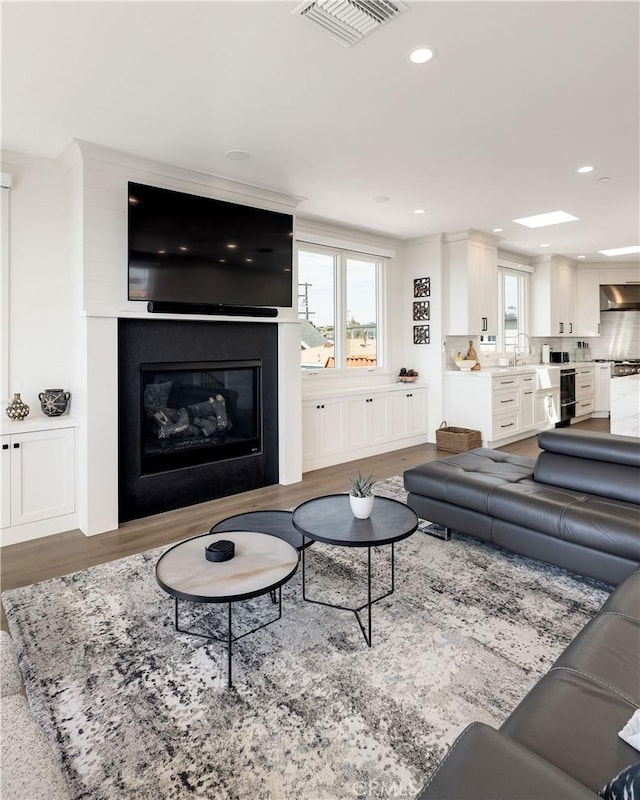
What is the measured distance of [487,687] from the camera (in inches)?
72.7

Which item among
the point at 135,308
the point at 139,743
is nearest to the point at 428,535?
the point at 139,743

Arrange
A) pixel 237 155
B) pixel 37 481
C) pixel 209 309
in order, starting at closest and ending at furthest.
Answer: pixel 37 481
pixel 237 155
pixel 209 309

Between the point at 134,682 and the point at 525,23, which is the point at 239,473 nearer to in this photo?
the point at 134,682

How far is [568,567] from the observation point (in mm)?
2568

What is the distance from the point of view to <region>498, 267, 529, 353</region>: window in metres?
7.53

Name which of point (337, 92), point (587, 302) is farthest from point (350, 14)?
point (587, 302)

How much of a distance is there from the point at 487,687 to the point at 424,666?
246mm

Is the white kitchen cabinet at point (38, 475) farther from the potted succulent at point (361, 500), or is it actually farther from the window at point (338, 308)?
the window at point (338, 308)

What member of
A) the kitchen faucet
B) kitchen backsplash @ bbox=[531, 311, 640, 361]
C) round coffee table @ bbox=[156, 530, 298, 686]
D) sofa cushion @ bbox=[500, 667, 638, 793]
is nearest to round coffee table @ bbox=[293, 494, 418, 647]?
round coffee table @ bbox=[156, 530, 298, 686]

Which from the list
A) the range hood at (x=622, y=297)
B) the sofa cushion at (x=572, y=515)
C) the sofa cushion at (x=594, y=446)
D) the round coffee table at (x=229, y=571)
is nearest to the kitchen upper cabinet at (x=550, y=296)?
the range hood at (x=622, y=297)

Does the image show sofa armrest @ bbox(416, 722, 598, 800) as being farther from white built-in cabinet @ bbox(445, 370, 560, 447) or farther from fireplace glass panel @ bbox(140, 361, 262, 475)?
white built-in cabinet @ bbox(445, 370, 560, 447)

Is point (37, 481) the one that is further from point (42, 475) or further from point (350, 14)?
point (350, 14)

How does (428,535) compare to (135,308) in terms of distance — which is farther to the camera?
(135,308)

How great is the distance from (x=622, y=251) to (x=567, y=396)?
2.36 m
